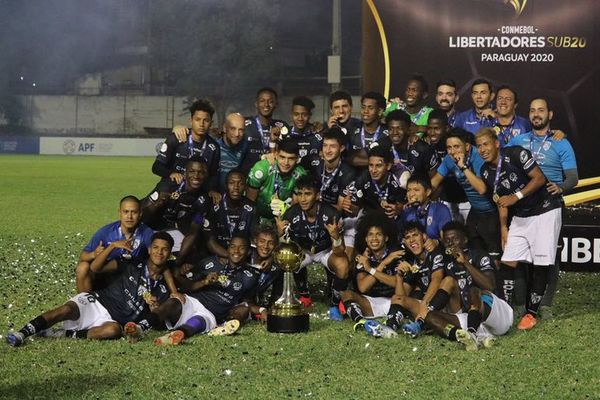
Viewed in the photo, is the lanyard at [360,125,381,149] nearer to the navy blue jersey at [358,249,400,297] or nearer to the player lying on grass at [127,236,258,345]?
the navy blue jersey at [358,249,400,297]

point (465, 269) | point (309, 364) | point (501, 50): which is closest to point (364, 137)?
point (465, 269)

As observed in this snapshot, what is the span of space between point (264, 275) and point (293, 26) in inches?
1641

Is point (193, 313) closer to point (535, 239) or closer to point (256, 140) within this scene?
point (256, 140)

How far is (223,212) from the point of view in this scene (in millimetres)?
9891

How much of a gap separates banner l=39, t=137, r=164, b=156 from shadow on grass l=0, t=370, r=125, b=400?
4183 centimetres

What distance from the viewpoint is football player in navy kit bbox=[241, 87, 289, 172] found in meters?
10.7

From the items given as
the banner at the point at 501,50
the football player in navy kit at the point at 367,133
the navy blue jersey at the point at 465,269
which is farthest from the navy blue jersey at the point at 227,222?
the banner at the point at 501,50

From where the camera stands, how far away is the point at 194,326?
27.1 feet

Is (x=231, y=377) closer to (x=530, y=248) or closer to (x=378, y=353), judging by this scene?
(x=378, y=353)

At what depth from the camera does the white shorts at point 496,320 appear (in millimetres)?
8359

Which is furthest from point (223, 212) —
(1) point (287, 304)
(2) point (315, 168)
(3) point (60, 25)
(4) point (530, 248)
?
(3) point (60, 25)

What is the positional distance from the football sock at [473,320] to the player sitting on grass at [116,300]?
7.51 ft

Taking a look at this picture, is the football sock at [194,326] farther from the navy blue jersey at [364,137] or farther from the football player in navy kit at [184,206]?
the navy blue jersey at [364,137]

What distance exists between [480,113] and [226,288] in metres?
3.28
